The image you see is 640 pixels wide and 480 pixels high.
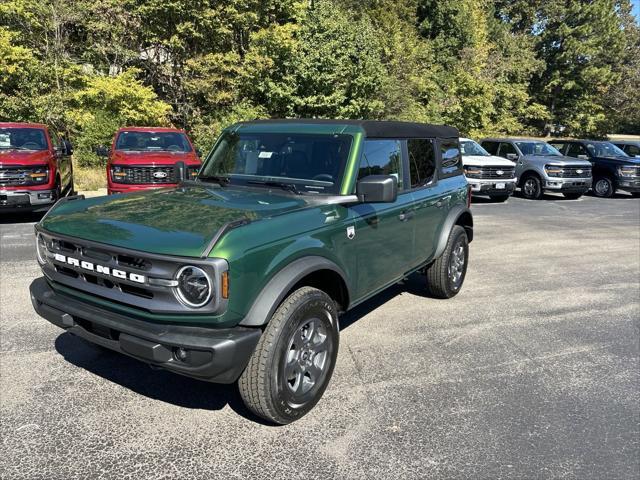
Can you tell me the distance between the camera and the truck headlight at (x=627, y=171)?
16995 mm

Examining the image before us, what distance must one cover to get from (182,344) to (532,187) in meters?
15.8

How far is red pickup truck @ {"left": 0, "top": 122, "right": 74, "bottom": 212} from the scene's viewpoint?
9.28 metres

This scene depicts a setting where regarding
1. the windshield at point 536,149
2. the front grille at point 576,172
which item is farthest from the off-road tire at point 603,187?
the windshield at point 536,149

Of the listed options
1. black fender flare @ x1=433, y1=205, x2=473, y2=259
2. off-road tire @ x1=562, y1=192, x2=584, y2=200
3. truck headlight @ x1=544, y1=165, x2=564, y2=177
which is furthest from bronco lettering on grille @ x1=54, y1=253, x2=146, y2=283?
off-road tire @ x1=562, y1=192, x2=584, y2=200

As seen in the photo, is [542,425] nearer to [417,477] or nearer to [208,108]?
[417,477]

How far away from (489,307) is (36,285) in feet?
14.5

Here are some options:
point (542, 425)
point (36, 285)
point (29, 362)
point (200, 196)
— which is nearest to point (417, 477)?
point (542, 425)

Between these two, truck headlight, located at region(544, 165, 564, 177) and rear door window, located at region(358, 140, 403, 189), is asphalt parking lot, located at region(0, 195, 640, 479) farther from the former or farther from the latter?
truck headlight, located at region(544, 165, 564, 177)

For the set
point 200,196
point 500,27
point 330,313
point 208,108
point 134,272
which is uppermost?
point 500,27

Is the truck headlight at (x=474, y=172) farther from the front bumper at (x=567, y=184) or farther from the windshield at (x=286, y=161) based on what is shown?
the windshield at (x=286, y=161)

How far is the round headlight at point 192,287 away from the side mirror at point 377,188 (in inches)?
55.6

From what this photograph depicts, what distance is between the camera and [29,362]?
3928 mm

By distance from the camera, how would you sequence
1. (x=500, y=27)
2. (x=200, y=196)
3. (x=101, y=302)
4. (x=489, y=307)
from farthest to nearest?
(x=500, y=27), (x=489, y=307), (x=200, y=196), (x=101, y=302)

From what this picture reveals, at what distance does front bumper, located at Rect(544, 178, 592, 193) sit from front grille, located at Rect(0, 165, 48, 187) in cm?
1385
